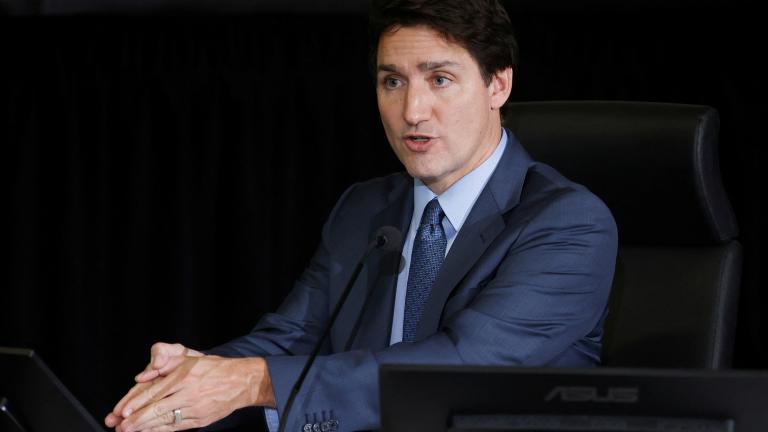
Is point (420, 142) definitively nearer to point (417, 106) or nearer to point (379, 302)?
point (417, 106)

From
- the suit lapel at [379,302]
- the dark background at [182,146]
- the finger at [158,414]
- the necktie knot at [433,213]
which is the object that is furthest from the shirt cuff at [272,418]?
the dark background at [182,146]

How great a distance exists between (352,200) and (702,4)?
42.8 inches

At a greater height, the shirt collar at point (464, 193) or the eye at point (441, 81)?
the eye at point (441, 81)

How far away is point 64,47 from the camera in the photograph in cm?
293

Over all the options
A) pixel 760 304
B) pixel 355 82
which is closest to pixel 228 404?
pixel 355 82

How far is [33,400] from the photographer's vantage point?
4.31ft

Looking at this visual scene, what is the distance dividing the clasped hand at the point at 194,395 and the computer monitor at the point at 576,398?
55 cm

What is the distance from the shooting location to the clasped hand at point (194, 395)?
61.3 inches

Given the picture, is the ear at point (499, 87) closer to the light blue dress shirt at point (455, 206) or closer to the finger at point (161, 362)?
the light blue dress shirt at point (455, 206)

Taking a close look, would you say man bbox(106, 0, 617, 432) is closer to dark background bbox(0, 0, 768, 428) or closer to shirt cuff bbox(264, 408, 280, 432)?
shirt cuff bbox(264, 408, 280, 432)

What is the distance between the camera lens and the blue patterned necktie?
76.1 inches

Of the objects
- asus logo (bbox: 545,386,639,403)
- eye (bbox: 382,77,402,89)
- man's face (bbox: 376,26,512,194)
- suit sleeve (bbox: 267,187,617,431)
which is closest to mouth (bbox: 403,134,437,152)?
man's face (bbox: 376,26,512,194)

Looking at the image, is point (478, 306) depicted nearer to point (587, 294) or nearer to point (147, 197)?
point (587, 294)

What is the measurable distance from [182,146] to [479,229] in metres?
1.25
